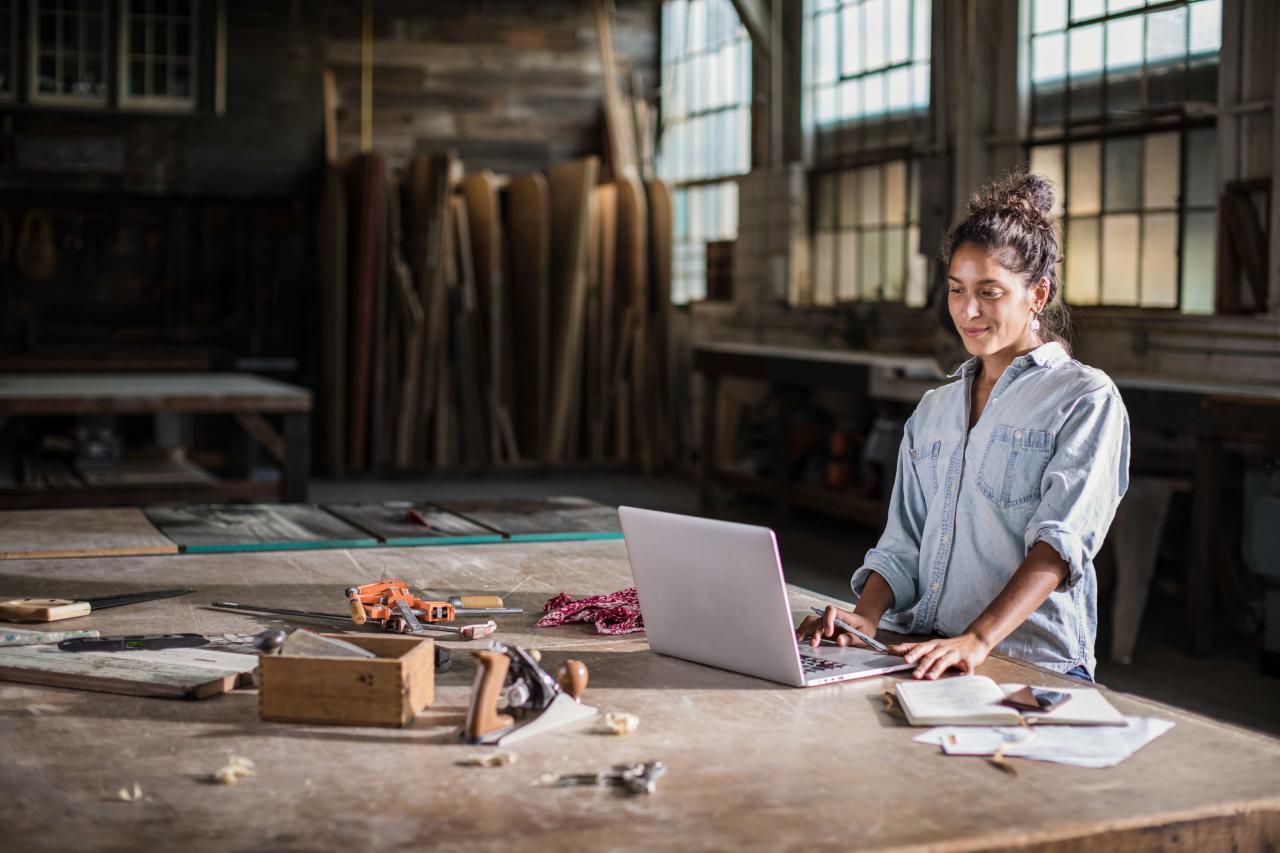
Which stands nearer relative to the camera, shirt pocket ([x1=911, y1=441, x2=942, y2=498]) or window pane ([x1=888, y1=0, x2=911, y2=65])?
shirt pocket ([x1=911, y1=441, x2=942, y2=498])

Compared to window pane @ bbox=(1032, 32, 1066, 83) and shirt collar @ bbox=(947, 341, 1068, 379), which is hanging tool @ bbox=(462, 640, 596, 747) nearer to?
shirt collar @ bbox=(947, 341, 1068, 379)

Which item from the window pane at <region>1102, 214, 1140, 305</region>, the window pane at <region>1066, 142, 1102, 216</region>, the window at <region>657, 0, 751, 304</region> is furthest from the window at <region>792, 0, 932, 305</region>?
the window pane at <region>1102, 214, 1140, 305</region>

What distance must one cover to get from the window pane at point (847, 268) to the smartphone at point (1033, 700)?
7.10m

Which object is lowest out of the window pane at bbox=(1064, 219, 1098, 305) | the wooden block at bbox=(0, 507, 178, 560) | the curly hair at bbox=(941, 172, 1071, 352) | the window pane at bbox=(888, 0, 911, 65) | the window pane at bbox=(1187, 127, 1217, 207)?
the wooden block at bbox=(0, 507, 178, 560)

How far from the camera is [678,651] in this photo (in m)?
2.33

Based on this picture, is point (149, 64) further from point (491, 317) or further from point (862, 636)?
point (862, 636)

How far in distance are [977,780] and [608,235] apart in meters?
9.32

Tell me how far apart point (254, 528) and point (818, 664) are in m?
1.82

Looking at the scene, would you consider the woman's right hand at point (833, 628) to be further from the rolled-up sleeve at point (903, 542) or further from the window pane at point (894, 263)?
the window pane at point (894, 263)

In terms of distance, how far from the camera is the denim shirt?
2377 millimetres

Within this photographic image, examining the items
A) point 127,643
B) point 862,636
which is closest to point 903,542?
point 862,636

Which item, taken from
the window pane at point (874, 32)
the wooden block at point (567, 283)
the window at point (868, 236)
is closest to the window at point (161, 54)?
the wooden block at point (567, 283)

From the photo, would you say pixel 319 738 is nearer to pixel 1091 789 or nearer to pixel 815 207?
pixel 1091 789

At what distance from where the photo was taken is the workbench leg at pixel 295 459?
6730 mm
